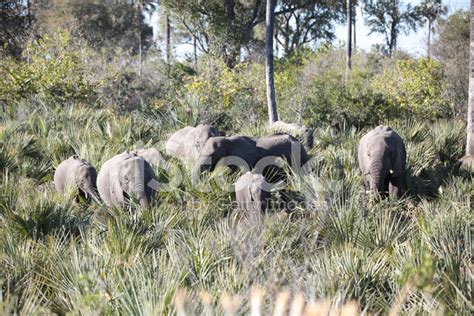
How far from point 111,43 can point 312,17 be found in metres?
14.2

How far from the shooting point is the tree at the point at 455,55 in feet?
64.3

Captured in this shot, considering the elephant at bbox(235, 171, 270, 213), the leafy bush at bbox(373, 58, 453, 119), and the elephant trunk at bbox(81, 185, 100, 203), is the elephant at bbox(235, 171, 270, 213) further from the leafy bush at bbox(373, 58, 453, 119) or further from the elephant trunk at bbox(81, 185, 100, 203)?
the leafy bush at bbox(373, 58, 453, 119)

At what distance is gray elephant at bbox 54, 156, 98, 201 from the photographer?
865 centimetres

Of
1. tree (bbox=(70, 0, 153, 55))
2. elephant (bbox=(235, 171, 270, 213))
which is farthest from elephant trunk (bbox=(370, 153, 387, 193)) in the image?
tree (bbox=(70, 0, 153, 55))

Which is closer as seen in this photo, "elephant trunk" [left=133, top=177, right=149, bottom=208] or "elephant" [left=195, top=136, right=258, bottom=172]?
"elephant trunk" [left=133, top=177, right=149, bottom=208]

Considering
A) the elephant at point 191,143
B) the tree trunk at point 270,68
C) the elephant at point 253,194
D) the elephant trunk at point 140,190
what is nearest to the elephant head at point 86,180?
the elephant trunk at point 140,190

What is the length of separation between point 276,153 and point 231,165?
0.99m

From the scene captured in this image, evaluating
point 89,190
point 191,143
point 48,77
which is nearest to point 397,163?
point 191,143

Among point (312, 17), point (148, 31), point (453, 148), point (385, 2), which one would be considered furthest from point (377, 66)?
point (453, 148)

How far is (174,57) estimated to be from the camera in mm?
25734

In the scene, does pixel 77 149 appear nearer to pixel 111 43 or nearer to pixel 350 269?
pixel 350 269

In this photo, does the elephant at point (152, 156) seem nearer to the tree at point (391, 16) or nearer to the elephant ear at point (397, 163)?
the elephant ear at point (397, 163)

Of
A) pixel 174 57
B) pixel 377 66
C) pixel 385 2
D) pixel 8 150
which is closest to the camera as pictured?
pixel 8 150

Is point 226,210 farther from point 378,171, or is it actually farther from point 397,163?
point 397,163
